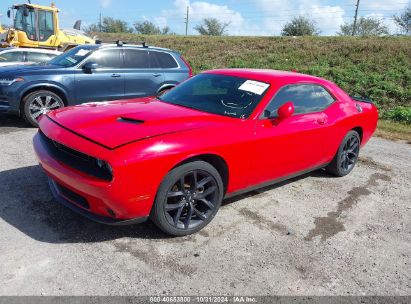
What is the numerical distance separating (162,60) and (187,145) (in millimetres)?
5515

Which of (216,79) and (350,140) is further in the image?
(350,140)

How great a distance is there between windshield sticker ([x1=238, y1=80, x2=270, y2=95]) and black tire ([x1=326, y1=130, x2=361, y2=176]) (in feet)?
5.55

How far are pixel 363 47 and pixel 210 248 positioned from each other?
→ 1795 cm

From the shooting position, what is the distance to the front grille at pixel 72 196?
3172 millimetres

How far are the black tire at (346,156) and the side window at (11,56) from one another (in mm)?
8780

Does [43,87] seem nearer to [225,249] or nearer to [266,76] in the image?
[266,76]

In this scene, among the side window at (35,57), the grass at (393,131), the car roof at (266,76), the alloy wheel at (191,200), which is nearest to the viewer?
the alloy wheel at (191,200)

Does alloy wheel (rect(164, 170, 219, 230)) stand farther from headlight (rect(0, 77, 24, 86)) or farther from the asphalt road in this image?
headlight (rect(0, 77, 24, 86))

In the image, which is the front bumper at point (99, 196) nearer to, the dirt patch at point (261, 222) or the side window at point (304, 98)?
the dirt patch at point (261, 222)

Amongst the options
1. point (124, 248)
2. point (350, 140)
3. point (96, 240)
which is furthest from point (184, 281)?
point (350, 140)

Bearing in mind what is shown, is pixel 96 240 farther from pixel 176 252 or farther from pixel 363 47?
pixel 363 47

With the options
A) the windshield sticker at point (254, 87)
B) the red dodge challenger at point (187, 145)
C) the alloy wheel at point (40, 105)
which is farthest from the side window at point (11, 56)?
the windshield sticker at point (254, 87)

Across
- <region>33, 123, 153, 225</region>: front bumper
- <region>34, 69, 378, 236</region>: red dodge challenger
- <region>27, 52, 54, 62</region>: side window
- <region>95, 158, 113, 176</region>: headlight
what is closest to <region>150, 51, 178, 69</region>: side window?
<region>34, 69, 378, 236</region>: red dodge challenger

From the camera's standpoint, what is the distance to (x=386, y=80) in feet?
47.6
